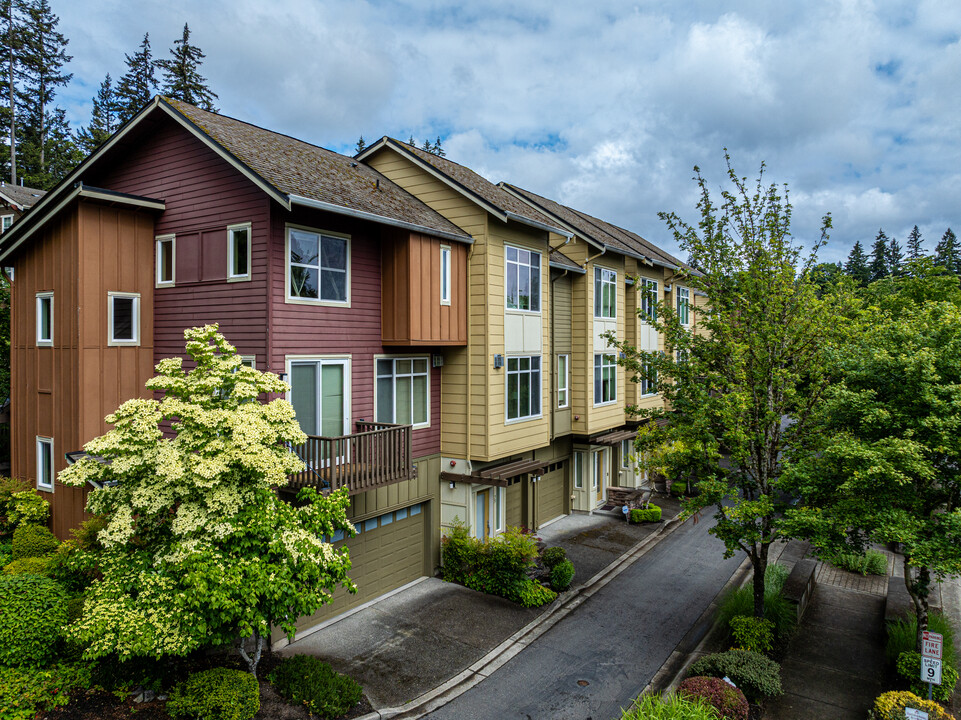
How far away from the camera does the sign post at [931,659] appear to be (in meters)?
9.25

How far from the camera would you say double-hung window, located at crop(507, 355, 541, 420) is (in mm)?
16719

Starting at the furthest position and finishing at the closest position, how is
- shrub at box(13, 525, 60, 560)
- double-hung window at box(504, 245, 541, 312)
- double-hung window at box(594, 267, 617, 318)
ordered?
double-hung window at box(594, 267, 617, 318), double-hung window at box(504, 245, 541, 312), shrub at box(13, 525, 60, 560)

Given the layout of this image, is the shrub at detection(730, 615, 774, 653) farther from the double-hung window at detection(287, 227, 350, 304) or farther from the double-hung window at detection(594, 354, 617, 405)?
the double-hung window at detection(287, 227, 350, 304)

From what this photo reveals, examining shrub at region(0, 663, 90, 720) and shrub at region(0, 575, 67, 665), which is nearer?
shrub at region(0, 663, 90, 720)

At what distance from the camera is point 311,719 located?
Result: 9.22m

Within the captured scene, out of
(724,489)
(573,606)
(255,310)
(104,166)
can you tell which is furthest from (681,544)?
(104,166)

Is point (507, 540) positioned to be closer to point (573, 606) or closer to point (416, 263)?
point (573, 606)

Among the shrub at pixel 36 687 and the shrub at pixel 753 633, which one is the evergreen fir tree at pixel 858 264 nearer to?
the shrub at pixel 753 633

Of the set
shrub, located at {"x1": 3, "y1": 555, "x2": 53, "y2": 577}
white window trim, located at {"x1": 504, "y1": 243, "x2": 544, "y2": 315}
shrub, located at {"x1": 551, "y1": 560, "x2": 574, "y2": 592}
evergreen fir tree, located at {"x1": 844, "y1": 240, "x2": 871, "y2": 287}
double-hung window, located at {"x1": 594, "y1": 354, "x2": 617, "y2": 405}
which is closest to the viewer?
shrub, located at {"x1": 3, "y1": 555, "x2": 53, "y2": 577}

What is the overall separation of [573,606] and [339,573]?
774cm

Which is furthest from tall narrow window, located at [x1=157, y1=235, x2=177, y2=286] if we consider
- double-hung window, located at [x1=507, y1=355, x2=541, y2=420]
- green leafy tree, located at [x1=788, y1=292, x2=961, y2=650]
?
green leafy tree, located at [x1=788, y1=292, x2=961, y2=650]

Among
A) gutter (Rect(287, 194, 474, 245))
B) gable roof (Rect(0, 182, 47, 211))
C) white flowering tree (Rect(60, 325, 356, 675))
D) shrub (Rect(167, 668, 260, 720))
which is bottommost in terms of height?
shrub (Rect(167, 668, 260, 720))

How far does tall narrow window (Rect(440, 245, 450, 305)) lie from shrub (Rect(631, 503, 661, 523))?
38.3 ft

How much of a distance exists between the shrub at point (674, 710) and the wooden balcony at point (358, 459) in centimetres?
634
